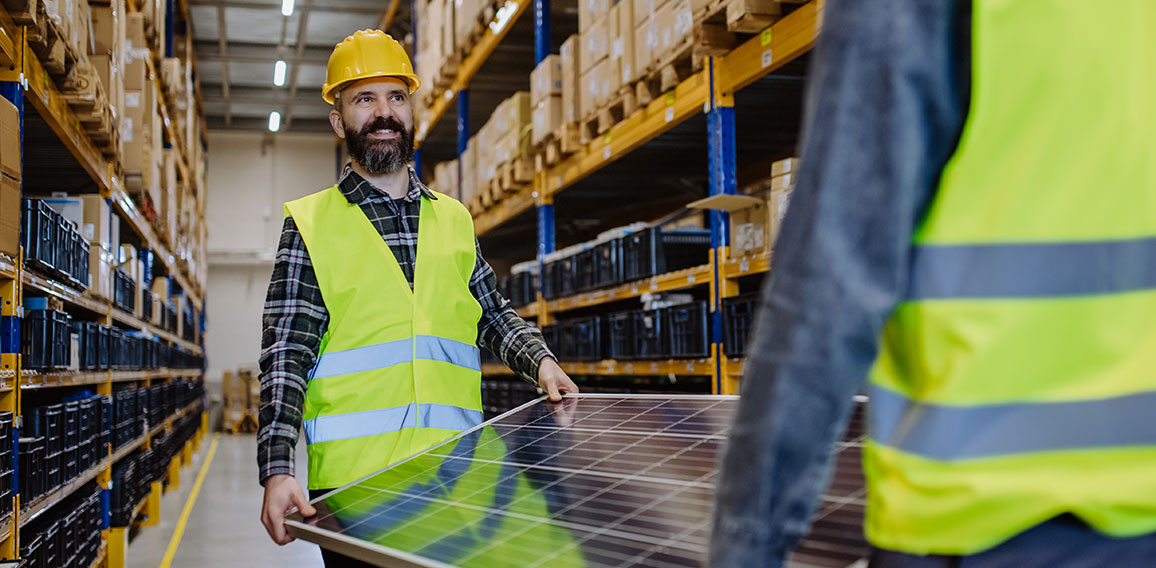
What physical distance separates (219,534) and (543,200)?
377cm

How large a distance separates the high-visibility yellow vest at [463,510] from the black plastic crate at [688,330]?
124 inches

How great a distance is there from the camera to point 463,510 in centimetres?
153

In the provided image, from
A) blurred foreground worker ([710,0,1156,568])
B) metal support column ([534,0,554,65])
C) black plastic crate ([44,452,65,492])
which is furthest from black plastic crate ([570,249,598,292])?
blurred foreground worker ([710,0,1156,568])

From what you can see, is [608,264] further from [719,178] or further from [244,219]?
[244,219]

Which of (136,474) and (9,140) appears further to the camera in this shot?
(136,474)

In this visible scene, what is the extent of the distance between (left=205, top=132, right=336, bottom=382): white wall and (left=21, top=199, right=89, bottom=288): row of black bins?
17263 mm

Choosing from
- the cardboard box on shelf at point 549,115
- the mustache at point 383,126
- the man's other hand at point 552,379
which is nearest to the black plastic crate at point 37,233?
the mustache at point 383,126

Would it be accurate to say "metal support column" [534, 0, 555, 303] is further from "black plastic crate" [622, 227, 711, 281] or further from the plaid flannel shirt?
the plaid flannel shirt

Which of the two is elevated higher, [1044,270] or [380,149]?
[380,149]

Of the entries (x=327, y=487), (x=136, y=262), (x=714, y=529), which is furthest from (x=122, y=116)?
(x=714, y=529)

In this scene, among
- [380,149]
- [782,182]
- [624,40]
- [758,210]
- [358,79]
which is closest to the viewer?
[380,149]

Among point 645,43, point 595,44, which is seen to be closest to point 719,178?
point 645,43

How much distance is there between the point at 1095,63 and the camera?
85 cm

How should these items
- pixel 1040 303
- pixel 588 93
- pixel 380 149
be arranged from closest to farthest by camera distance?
pixel 1040 303
pixel 380 149
pixel 588 93
